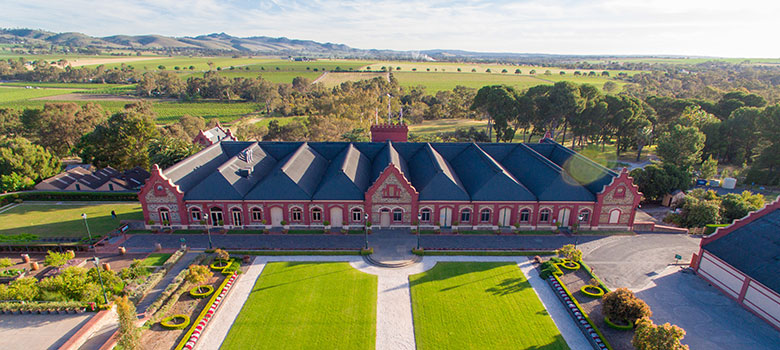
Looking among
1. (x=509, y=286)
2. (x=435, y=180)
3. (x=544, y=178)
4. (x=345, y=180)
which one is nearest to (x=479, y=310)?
(x=509, y=286)

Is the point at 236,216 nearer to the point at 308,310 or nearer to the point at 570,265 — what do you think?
the point at 308,310

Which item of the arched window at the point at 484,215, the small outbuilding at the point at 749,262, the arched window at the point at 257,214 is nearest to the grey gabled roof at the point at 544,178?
the arched window at the point at 484,215

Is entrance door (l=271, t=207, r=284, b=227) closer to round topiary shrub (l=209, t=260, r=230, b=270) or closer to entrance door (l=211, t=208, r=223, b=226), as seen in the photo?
entrance door (l=211, t=208, r=223, b=226)

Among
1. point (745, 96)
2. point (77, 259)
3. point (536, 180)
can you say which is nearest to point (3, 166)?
point (77, 259)

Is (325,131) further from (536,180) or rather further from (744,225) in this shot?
(744,225)

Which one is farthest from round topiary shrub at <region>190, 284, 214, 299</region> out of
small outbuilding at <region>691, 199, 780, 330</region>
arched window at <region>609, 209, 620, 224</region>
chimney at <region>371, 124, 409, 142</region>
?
small outbuilding at <region>691, 199, 780, 330</region>
